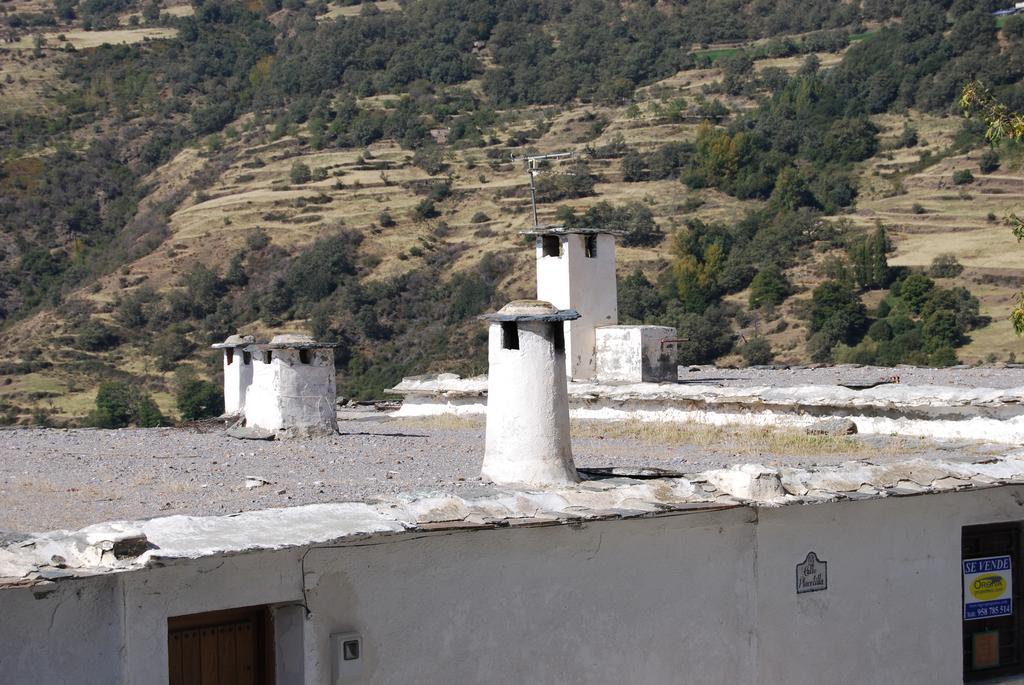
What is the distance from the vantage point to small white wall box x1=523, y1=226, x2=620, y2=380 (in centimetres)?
2033

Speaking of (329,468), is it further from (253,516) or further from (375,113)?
(375,113)

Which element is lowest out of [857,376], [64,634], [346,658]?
[346,658]

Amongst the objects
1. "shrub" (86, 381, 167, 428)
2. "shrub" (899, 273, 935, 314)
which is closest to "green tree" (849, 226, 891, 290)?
"shrub" (899, 273, 935, 314)

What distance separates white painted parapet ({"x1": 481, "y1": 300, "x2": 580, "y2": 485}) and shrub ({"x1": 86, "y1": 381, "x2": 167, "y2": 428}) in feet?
101

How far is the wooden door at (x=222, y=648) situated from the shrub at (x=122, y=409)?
32584 millimetres

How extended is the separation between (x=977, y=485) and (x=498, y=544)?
3.41 metres

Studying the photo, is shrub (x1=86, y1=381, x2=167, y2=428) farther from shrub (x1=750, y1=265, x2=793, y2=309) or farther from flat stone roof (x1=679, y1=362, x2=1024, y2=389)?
flat stone roof (x1=679, y1=362, x2=1024, y2=389)

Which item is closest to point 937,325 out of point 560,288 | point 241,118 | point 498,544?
point 560,288

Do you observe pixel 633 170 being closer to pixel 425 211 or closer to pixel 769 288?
pixel 425 211

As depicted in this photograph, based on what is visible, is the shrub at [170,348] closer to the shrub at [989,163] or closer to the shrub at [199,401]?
the shrub at [199,401]

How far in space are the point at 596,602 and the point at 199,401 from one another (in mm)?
36341

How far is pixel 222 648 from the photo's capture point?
24.6ft

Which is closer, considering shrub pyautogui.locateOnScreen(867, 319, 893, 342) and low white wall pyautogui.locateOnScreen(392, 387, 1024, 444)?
low white wall pyautogui.locateOnScreen(392, 387, 1024, 444)

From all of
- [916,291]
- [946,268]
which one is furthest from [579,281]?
[946,268]
